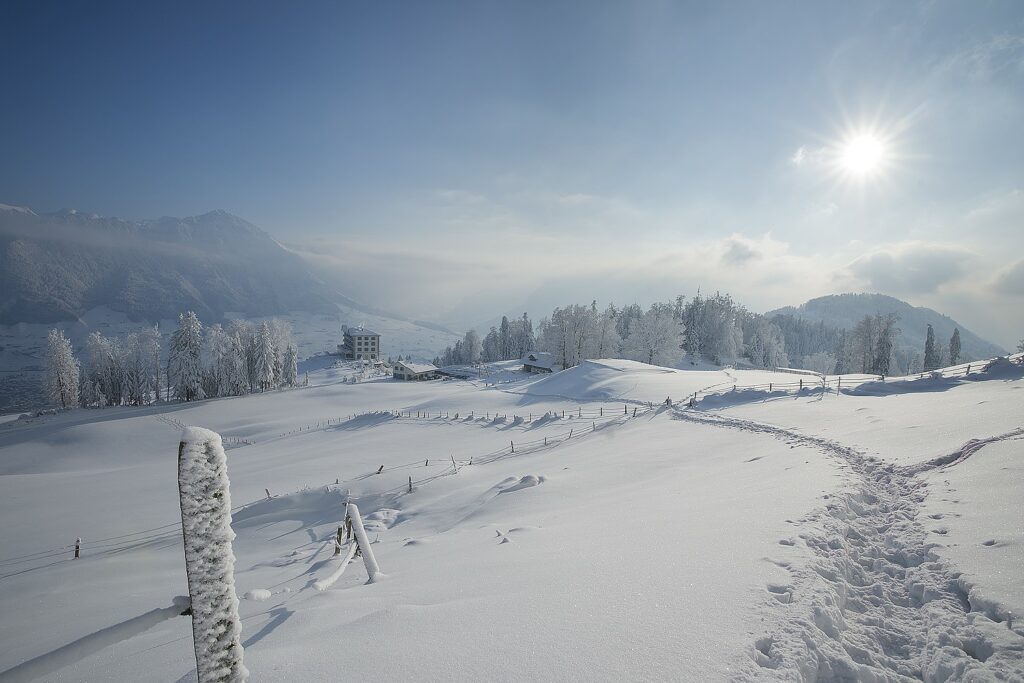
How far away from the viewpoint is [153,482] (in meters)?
29.0

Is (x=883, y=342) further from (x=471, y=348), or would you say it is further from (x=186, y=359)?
(x=186, y=359)

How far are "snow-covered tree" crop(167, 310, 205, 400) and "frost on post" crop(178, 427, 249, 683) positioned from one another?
72.6 metres

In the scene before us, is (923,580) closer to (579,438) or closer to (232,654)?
(232,654)

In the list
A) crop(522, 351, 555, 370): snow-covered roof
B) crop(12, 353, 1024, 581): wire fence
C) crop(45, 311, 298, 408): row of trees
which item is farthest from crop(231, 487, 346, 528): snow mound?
crop(522, 351, 555, 370): snow-covered roof

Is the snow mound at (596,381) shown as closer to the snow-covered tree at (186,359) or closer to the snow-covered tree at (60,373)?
the snow-covered tree at (186,359)

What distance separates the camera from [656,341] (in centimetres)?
8019

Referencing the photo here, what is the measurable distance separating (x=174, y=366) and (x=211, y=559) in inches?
2976

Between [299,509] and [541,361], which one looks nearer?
[299,509]

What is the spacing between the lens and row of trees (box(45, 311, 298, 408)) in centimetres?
6119

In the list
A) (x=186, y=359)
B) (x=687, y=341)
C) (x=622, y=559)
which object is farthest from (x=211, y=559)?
(x=687, y=341)

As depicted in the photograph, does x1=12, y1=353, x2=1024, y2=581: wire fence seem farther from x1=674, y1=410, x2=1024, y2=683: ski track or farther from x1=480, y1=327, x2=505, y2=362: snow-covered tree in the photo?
x1=480, y1=327, x2=505, y2=362: snow-covered tree

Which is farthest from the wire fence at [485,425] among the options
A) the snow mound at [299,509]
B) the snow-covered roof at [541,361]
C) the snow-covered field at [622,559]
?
the snow-covered roof at [541,361]

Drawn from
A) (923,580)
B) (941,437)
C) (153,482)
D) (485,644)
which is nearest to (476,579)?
(485,644)

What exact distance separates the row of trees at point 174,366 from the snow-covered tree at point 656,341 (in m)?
66.5
